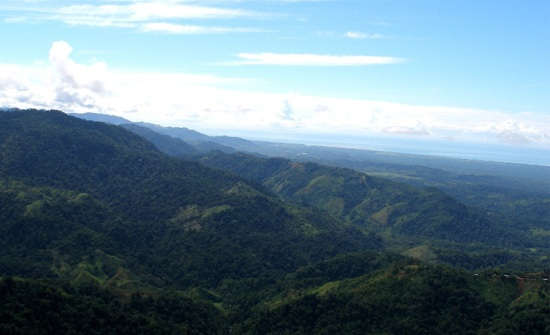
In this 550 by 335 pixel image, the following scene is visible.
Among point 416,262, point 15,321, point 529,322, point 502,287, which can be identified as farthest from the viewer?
point 416,262

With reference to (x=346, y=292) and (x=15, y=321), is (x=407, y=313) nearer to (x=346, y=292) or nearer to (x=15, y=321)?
(x=346, y=292)

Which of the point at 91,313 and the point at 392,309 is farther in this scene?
the point at 392,309

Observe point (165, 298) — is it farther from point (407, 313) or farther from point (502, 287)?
point (502, 287)

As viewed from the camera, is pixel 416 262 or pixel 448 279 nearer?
pixel 448 279

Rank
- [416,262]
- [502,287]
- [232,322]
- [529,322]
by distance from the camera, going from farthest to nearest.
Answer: [416,262], [232,322], [502,287], [529,322]

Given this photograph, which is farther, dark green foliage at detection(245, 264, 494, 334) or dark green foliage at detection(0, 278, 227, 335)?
dark green foliage at detection(245, 264, 494, 334)

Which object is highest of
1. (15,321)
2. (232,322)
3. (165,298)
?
(15,321)

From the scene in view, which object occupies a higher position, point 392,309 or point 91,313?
point 91,313

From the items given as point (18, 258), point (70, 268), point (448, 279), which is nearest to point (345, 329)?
point (448, 279)

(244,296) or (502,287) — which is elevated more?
(502,287)

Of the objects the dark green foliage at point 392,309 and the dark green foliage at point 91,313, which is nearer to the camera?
the dark green foliage at point 91,313
